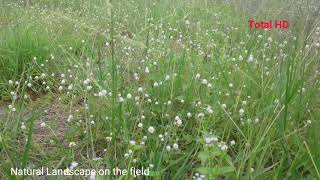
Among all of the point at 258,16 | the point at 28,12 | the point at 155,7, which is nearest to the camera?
the point at 258,16

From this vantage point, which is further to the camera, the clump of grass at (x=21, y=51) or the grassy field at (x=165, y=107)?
the clump of grass at (x=21, y=51)

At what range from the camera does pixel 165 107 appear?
224 centimetres

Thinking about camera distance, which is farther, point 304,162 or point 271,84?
point 271,84

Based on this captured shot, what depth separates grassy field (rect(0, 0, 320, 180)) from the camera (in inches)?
66.5

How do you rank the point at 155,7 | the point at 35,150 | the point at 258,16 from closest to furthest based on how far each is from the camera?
the point at 35,150
the point at 258,16
the point at 155,7

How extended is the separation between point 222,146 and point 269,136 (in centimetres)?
47

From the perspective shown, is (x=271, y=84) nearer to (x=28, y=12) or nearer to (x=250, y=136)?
(x=250, y=136)

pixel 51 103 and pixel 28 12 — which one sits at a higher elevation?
pixel 28 12

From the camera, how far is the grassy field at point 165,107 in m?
1.69

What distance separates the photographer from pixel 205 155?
1.37 m

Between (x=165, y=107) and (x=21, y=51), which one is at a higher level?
(x=21, y=51)

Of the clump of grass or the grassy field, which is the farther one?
the clump of grass

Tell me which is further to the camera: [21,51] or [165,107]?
[21,51]

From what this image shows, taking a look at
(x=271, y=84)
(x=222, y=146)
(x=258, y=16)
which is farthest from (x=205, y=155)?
(x=258, y=16)
